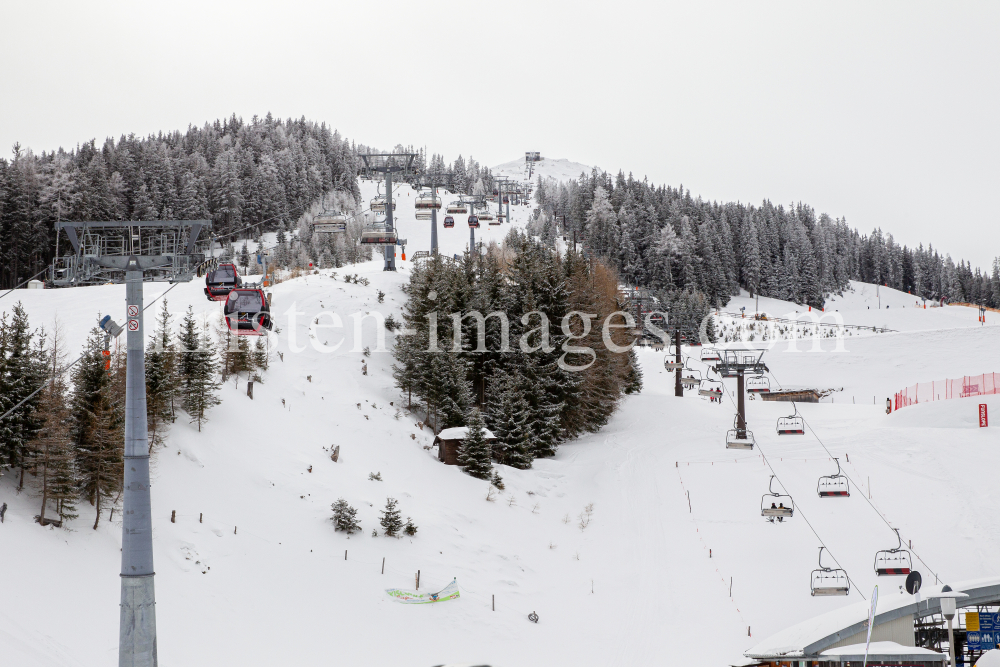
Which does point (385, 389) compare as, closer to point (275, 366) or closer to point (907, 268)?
point (275, 366)

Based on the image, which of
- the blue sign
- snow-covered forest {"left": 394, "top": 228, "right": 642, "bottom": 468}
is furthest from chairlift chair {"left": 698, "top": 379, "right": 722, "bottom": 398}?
the blue sign

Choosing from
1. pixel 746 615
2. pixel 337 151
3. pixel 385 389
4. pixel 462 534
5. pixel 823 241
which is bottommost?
pixel 746 615

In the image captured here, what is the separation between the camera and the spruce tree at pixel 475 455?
106 feet

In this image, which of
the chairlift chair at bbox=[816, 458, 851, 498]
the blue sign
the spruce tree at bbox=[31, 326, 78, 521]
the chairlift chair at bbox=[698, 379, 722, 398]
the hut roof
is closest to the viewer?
the blue sign

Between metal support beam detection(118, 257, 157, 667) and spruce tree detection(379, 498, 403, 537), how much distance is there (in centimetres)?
1334

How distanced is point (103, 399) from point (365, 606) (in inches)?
348

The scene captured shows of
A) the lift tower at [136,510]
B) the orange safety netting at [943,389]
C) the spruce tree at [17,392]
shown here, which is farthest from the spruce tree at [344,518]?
the orange safety netting at [943,389]

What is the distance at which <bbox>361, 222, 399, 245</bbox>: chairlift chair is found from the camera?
47156 mm

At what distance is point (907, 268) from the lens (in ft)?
496

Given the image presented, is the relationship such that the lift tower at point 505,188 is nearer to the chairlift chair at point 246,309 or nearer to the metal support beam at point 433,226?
the metal support beam at point 433,226

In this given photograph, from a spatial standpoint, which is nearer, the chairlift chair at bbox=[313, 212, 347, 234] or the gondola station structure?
the gondola station structure

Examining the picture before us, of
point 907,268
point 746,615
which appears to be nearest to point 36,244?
point 746,615

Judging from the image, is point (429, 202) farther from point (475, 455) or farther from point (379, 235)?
point (475, 455)

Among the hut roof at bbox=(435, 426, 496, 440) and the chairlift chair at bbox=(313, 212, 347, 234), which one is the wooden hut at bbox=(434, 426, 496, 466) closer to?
the hut roof at bbox=(435, 426, 496, 440)
